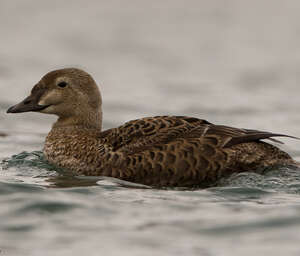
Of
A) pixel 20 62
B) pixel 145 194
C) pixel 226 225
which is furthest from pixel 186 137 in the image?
pixel 20 62

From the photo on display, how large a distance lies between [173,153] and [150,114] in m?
5.68

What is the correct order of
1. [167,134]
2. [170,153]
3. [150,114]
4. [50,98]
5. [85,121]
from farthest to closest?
1. [150,114]
2. [85,121]
3. [50,98]
4. [167,134]
5. [170,153]

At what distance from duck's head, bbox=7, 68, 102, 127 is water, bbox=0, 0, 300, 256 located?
0.77 meters

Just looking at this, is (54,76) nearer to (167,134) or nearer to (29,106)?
(29,106)

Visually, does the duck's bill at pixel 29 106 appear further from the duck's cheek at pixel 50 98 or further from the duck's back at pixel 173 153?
the duck's back at pixel 173 153

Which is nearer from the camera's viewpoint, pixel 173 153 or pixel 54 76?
pixel 173 153

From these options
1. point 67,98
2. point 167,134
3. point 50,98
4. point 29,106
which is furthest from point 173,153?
point 29,106

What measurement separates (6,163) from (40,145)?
2146mm

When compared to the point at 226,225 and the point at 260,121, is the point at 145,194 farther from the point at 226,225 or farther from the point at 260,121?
the point at 260,121

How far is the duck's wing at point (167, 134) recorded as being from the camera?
11305mm

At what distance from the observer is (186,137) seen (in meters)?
11.4

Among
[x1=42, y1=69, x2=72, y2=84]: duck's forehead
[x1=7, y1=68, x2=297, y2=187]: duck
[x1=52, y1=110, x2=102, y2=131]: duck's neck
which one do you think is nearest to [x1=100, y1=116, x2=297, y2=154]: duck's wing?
[x1=7, y1=68, x2=297, y2=187]: duck

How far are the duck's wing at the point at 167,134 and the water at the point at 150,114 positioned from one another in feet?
1.69

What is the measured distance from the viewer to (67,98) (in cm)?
1255
